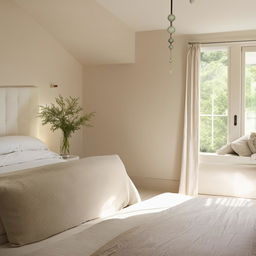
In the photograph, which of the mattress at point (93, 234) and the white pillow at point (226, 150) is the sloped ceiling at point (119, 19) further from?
the mattress at point (93, 234)

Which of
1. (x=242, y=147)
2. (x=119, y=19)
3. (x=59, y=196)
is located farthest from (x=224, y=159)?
(x=59, y=196)

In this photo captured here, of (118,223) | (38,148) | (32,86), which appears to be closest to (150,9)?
(32,86)

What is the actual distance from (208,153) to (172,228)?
3475 millimetres

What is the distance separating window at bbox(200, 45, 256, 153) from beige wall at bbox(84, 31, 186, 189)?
308mm

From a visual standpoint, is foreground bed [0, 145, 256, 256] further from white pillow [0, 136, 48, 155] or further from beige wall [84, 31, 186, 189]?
beige wall [84, 31, 186, 189]

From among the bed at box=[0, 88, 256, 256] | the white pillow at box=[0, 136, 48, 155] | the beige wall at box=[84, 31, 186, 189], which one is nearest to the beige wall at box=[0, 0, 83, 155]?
the beige wall at box=[84, 31, 186, 189]

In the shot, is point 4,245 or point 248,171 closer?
point 4,245

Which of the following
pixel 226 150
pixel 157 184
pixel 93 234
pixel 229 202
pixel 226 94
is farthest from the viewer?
pixel 157 184

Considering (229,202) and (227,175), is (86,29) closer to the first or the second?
(227,175)

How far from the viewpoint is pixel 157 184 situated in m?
5.70

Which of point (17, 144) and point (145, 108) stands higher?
point (145, 108)

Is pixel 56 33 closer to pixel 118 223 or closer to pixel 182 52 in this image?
pixel 182 52

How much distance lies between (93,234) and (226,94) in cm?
363

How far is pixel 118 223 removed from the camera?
2.37 m
